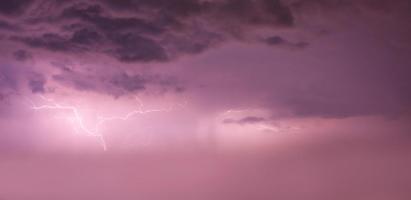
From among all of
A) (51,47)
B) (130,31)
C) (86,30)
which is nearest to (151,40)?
Result: (130,31)

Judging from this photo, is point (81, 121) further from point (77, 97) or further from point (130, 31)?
point (130, 31)

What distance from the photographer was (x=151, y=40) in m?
9.38

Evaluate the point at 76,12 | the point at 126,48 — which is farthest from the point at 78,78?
the point at 76,12

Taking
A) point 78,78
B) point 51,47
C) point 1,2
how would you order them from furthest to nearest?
point 78,78, point 51,47, point 1,2

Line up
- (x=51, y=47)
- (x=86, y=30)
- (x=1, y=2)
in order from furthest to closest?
(x=51, y=47) → (x=86, y=30) → (x=1, y=2)

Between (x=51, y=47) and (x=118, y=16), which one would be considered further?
(x=51, y=47)

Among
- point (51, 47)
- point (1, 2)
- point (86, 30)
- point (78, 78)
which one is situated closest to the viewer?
point (1, 2)

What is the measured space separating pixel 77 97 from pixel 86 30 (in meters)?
2.38

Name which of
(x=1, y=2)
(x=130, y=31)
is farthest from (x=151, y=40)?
(x=1, y=2)

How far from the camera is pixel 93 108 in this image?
11.2 metres

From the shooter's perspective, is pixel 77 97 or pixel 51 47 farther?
pixel 77 97

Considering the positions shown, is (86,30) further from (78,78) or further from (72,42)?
(78,78)

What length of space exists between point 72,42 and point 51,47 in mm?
501

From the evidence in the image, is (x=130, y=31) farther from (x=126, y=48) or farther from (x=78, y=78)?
(x=78, y=78)
